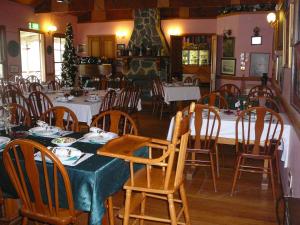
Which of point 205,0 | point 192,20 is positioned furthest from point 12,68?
point 192,20

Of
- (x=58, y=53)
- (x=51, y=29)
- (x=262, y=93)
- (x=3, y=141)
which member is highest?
(x=51, y=29)

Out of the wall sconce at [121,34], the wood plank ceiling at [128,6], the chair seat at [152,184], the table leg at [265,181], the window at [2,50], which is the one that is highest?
the wood plank ceiling at [128,6]

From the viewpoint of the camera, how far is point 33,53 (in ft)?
35.8

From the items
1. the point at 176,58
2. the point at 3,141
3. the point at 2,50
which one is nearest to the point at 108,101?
the point at 3,141

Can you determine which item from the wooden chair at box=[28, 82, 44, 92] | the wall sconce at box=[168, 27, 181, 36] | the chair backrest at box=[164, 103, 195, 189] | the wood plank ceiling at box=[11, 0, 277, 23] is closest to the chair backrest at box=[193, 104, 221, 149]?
Result: the chair backrest at box=[164, 103, 195, 189]

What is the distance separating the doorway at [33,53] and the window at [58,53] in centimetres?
91

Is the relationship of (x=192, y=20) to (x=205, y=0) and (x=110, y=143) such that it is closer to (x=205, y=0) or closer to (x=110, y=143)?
(x=205, y=0)

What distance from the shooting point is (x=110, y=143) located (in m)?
2.43

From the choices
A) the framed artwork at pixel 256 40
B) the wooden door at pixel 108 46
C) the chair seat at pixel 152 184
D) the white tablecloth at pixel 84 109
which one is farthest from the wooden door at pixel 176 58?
the chair seat at pixel 152 184

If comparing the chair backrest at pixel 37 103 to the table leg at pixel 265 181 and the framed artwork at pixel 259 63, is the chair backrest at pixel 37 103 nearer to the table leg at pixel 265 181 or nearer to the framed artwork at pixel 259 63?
the table leg at pixel 265 181

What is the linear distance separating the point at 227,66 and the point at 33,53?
20.8 ft

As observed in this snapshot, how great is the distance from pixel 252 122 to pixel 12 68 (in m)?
7.83

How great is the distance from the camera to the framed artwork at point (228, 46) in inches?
422

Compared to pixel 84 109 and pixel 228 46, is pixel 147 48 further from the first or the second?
pixel 84 109
